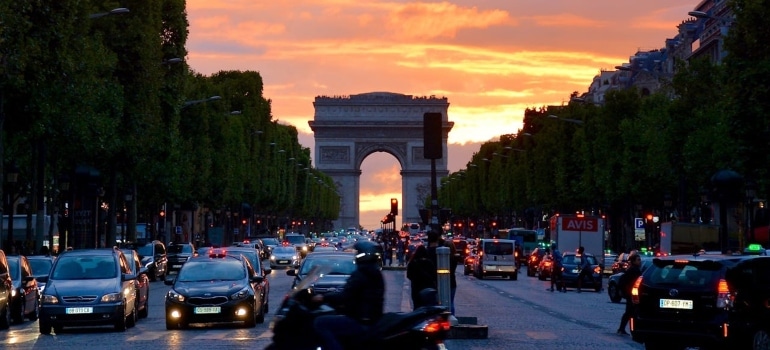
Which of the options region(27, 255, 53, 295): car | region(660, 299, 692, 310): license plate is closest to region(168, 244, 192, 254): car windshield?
region(27, 255, 53, 295): car

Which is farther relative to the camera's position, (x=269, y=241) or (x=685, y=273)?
(x=269, y=241)

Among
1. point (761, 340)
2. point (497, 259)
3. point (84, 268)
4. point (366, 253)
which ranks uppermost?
point (497, 259)

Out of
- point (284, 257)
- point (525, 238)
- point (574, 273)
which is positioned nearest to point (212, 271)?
point (574, 273)

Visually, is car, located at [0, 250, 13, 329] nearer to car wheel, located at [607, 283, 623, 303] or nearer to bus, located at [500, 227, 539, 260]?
car wheel, located at [607, 283, 623, 303]

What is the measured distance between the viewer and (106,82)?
5662 cm

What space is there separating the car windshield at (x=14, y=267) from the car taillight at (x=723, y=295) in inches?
738

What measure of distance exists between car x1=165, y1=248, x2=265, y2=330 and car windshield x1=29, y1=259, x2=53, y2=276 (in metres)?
10.7

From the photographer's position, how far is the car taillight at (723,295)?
2130 cm

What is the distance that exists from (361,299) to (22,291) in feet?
69.9

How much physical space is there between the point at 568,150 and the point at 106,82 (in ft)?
174

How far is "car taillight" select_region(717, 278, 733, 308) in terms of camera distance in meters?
21.3

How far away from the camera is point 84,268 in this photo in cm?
3116

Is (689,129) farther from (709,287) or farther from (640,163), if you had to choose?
(709,287)

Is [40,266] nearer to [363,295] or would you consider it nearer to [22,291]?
[22,291]
